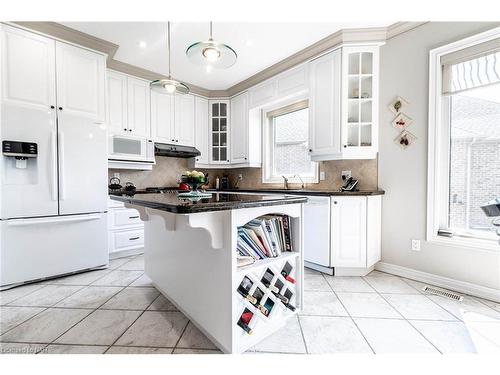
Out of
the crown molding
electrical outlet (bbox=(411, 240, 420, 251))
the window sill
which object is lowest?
electrical outlet (bbox=(411, 240, 420, 251))

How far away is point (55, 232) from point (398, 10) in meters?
3.21

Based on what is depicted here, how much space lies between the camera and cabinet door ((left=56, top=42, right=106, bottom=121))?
93.3 inches

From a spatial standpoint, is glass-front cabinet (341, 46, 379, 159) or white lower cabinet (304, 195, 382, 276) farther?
glass-front cabinet (341, 46, 379, 159)

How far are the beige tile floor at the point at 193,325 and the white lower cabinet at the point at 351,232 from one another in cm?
23

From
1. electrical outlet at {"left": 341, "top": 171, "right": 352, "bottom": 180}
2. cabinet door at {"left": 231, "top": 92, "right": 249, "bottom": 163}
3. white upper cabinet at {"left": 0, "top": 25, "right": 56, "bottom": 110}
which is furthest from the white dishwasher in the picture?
white upper cabinet at {"left": 0, "top": 25, "right": 56, "bottom": 110}

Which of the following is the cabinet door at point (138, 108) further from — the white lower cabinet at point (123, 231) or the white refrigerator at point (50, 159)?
the white lower cabinet at point (123, 231)

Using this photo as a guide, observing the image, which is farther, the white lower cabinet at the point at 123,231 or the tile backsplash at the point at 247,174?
the white lower cabinet at the point at 123,231

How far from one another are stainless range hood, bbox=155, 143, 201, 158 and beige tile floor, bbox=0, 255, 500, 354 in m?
2.02

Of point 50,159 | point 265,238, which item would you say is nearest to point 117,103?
point 50,159

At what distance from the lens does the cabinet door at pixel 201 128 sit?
4105mm

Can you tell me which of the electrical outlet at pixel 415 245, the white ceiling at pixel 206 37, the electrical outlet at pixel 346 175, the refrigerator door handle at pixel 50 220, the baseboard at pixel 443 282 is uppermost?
the white ceiling at pixel 206 37

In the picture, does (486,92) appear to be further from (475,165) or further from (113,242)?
(113,242)

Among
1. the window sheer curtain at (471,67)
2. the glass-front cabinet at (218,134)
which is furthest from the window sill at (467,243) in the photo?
the glass-front cabinet at (218,134)

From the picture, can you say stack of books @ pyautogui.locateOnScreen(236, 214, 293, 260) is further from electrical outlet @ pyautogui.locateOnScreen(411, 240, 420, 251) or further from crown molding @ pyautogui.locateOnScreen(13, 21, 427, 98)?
crown molding @ pyautogui.locateOnScreen(13, 21, 427, 98)
